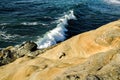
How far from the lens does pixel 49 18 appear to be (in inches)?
2128

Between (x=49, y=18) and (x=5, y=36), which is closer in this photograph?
(x=5, y=36)

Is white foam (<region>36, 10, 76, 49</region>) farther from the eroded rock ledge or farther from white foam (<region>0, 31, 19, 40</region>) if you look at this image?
the eroded rock ledge

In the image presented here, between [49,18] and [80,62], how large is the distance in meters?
38.0

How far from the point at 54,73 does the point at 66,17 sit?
40990 mm

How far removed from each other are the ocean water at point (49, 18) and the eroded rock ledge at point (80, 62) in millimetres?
19269

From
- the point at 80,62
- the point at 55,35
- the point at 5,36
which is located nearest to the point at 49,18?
the point at 55,35

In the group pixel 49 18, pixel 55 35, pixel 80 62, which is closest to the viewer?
pixel 80 62

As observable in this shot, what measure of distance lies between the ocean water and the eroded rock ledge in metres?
19.3

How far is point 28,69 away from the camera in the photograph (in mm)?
18078

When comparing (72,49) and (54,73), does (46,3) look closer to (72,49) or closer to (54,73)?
(72,49)

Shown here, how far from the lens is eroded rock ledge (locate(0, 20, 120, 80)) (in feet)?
42.7

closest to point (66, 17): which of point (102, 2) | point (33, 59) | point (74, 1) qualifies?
point (74, 1)

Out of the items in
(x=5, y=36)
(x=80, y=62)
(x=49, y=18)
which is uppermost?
(x=80, y=62)

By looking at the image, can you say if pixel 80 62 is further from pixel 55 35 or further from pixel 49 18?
pixel 49 18
